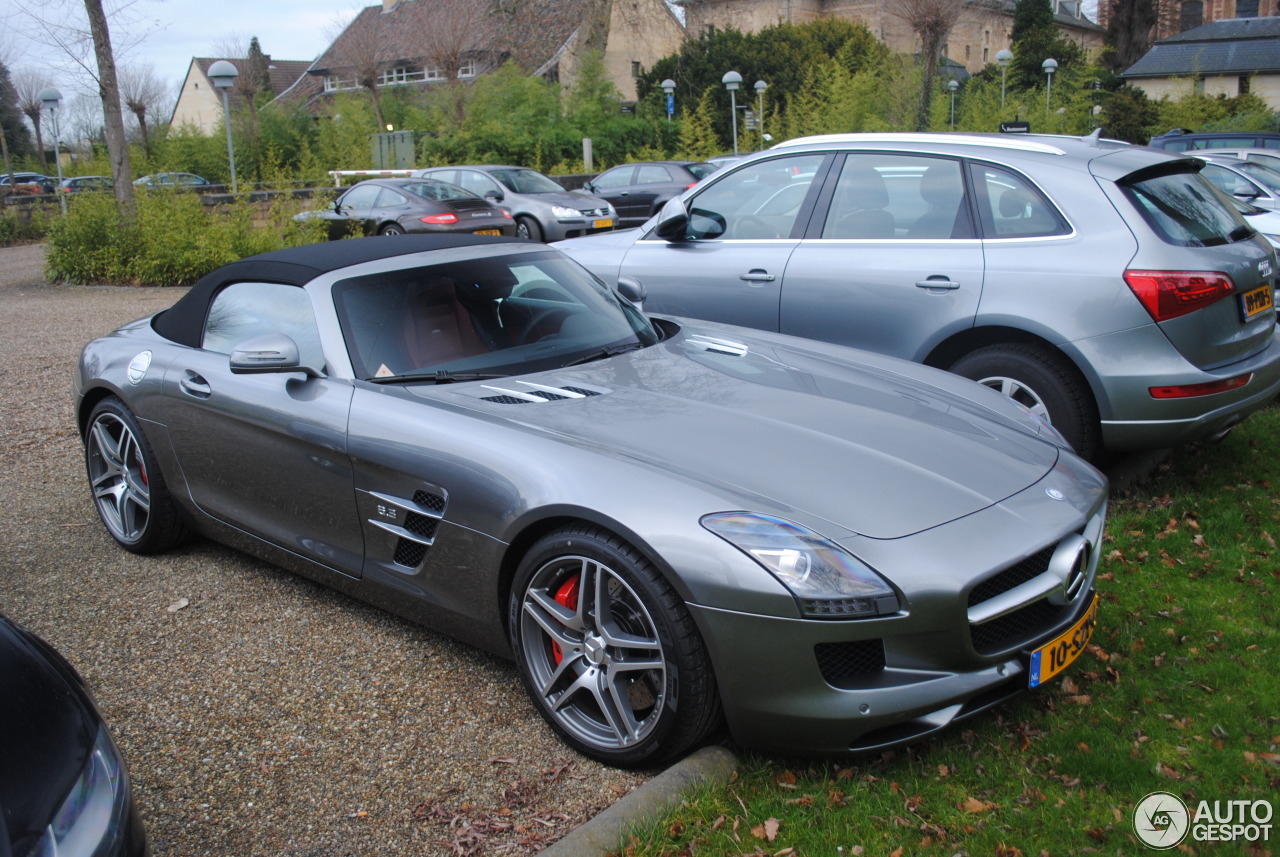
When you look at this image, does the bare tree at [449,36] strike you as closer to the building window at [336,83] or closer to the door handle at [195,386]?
the building window at [336,83]

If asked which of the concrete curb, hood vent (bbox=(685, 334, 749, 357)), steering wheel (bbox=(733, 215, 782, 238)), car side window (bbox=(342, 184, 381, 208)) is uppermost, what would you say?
car side window (bbox=(342, 184, 381, 208))

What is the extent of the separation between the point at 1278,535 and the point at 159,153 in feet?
138

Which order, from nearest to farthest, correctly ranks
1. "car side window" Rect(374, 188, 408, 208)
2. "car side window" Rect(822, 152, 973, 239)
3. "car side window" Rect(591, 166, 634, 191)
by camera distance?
"car side window" Rect(822, 152, 973, 239)
"car side window" Rect(374, 188, 408, 208)
"car side window" Rect(591, 166, 634, 191)

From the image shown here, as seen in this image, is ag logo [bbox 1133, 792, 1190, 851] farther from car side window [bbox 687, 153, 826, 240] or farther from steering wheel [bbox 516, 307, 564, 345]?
car side window [bbox 687, 153, 826, 240]

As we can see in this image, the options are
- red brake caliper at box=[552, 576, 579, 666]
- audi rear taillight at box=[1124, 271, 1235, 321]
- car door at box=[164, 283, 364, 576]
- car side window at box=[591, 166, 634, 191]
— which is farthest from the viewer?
car side window at box=[591, 166, 634, 191]

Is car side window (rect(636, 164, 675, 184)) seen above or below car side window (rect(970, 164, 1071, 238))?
above


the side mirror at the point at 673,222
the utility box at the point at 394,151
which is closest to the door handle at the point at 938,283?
the side mirror at the point at 673,222

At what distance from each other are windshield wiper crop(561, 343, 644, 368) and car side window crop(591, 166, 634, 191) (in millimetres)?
17901

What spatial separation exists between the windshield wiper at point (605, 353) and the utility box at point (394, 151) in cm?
3144

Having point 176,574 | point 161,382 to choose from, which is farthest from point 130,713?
point 161,382

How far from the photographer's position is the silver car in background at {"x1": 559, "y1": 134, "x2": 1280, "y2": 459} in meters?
4.54

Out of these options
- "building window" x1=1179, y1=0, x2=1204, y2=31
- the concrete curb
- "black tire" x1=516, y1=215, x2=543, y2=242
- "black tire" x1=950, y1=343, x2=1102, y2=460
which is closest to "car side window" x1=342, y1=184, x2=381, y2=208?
"black tire" x1=516, y1=215, x2=543, y2=242

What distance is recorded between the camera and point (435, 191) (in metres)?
17.3

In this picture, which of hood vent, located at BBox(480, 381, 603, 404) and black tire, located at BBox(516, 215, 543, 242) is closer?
hood vent, located at BBox(480, 381, 603, 404)
